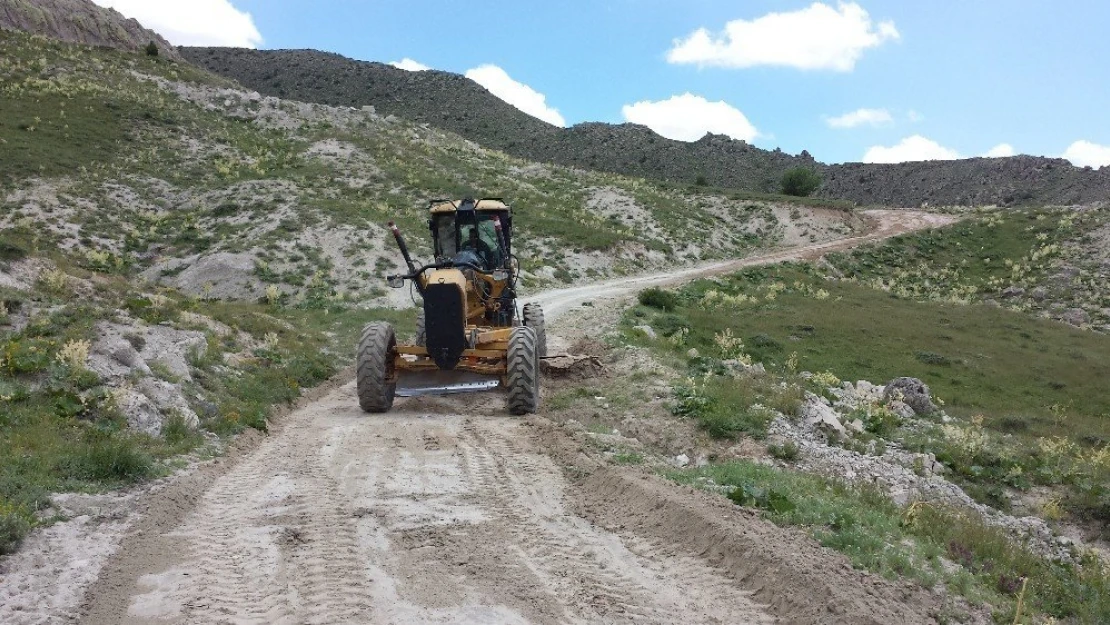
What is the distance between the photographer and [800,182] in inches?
3049

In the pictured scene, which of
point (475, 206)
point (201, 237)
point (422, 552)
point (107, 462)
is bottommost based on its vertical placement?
point (422, 552)

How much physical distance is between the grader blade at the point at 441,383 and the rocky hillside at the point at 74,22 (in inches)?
2948

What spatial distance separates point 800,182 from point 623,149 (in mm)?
34830

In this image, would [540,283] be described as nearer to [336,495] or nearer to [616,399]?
Result: [616,399]

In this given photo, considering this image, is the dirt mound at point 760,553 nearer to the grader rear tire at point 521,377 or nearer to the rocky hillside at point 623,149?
the grader rear tire at point 521,377

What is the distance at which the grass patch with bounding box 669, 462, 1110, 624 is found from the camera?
17.3ft

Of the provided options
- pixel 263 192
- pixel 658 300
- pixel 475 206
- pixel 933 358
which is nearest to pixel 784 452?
pixel 475 206

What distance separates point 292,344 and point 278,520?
369 inches

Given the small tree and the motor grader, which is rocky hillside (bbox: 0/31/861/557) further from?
the small tree

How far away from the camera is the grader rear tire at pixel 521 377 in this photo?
10258 millimetres

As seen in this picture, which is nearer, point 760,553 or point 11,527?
point 11,527

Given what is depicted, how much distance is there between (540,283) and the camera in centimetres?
3250

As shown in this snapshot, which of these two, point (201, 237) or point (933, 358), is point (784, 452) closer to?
point (933, 358)

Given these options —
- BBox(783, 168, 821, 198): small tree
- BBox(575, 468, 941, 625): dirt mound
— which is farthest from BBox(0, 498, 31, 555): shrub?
BBox(783, 168, 821, 198): small tree
